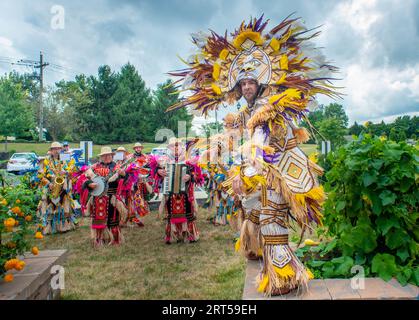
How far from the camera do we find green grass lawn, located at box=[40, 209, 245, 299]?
3.78 meters

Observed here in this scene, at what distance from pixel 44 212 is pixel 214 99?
5857 mm

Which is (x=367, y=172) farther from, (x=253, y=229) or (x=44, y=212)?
(x=44, y=212)

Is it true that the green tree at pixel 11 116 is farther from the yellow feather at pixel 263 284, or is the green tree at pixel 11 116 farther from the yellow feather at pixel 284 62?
the yellow feather at pixel 263 284

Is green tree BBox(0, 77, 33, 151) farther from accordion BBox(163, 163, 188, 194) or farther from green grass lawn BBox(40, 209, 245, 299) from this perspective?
accordion BBox(163, 163, 188, 194)

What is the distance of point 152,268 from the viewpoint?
468cm

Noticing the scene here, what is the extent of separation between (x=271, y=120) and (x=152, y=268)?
3.19 metres

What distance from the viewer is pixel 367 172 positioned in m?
3.12

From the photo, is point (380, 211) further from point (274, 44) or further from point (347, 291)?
point (274, 44)

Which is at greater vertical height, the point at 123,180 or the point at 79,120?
the point at 79,120

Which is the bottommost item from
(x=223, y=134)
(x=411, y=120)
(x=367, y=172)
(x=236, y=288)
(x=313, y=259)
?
(x=236, y=288)

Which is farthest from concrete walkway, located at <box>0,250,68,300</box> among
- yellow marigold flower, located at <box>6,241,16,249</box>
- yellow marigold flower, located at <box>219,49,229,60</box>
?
yellow marigold flower, located at <box>219,49,229,60</box>

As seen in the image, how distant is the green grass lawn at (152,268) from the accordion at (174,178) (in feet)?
3.78

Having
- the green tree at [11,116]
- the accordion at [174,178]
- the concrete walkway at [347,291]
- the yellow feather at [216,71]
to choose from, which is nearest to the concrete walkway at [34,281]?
the concrete walkway at [347,291]

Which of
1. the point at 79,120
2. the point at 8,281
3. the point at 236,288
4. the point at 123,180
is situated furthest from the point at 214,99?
the point at 79,120
